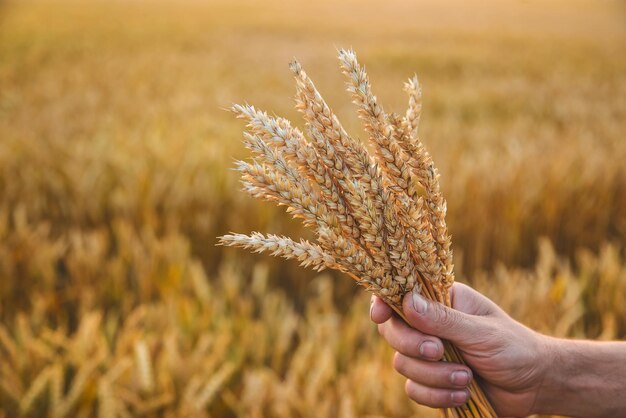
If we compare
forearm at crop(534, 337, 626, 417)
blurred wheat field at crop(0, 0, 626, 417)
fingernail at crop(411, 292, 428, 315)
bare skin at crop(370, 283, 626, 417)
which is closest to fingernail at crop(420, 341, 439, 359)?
bare skin at crop(370, 283, 626, 417)

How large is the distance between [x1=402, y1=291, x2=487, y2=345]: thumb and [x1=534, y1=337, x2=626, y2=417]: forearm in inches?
11.5

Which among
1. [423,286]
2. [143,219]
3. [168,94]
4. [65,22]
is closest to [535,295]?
[423,286]

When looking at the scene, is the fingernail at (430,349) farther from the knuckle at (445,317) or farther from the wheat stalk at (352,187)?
the wheat stalk at (352,187)

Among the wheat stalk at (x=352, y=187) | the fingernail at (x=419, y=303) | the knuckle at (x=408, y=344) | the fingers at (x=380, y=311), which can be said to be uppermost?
the wheat stalk at (x=352, y=187)

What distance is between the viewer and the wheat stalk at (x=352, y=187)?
751mm

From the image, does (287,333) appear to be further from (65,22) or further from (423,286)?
(65,22)

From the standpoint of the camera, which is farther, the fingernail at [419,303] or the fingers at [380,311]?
the fingers at [380,311]

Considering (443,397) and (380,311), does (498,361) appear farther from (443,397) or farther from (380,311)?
(380,311)

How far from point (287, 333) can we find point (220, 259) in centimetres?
115

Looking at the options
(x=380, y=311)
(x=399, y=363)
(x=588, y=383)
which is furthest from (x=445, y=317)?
(x=588, y=383)

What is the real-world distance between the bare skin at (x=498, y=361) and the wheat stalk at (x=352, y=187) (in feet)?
0.35

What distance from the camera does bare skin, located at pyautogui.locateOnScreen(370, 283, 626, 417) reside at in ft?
3.19

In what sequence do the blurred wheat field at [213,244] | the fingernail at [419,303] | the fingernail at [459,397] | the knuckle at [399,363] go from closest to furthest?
the fingernail at [419,303], the fingernail at [459,397], the knuckle at [399,363], the blurred wheat field at [213,244]

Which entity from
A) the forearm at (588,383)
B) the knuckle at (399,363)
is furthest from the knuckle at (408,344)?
the forearm at (588,383)
